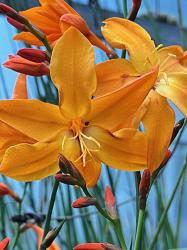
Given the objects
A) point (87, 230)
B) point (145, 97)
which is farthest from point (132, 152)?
point (87, 230)

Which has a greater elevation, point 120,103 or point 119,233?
point 120,103

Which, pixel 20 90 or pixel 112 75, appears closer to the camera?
pixel 112 75

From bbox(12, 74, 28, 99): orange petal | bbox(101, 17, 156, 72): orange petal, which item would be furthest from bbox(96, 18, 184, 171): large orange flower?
bbox(12, 74, 28, 99): orange petal

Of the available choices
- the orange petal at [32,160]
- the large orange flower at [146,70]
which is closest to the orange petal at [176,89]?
the large orange flower at [146,70]

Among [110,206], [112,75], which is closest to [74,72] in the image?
[112,75]

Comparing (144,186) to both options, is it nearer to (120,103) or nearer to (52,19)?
(120,103)

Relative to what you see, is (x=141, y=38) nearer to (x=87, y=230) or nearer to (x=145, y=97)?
(x=145, y=97)
